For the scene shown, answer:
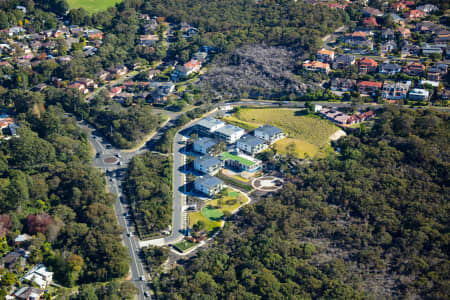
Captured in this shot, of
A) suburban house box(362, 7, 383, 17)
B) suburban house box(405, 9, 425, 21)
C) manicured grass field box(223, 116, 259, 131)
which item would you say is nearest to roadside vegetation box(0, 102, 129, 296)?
manicured grass field box(223, 116, 259, 131)

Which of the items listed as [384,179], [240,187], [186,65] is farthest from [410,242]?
[186,65]

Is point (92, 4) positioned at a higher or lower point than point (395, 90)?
higher

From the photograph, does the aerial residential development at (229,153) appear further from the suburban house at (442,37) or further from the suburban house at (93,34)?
the suburban house at (93,34)

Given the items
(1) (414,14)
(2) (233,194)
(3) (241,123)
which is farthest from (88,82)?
(1) (414,14)

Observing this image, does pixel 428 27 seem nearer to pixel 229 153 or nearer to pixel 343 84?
pixel 343 84

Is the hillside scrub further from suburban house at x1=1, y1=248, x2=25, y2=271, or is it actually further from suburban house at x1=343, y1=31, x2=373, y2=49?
suburban house at x1=1, y1=248, x2=25, y2=271

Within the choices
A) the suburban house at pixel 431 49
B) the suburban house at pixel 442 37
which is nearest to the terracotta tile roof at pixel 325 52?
the suburban house at pixel 431 49
